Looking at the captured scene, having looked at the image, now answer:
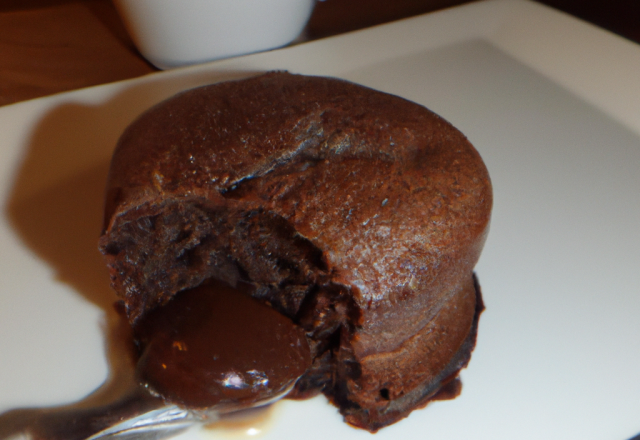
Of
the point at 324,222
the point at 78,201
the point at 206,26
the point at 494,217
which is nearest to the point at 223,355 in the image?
the point at 324,222

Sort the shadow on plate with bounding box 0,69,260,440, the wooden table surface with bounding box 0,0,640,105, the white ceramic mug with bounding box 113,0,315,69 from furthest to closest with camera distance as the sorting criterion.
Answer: the wooden table surface with bounding box 0,0,640,105, the white ceramic mug with bounding box 113,0,315,69, the shadow on plate with bounding box 0,69,260,440

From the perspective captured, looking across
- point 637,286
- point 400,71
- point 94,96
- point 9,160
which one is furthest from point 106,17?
point 637,286

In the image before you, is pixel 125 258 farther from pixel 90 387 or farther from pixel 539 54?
pixel 539 54

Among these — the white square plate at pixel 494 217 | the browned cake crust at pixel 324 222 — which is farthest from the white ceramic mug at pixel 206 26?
the browned cake crust at pixel 324 222

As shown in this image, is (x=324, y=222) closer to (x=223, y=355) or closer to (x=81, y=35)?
(x=223, y=355)

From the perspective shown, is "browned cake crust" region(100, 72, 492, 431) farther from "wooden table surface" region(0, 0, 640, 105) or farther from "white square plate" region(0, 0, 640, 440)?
"wooden table surface" region(0, 0, 640, 105)

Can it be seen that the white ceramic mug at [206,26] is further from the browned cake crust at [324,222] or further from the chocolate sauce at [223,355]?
the chocolate sauce at [223,355]

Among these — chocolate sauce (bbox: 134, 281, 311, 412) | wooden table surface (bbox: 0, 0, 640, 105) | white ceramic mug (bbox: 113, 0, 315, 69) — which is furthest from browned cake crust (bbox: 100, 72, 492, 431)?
wooden table surface (bbox: 0, 0, 640, 105)
